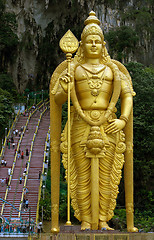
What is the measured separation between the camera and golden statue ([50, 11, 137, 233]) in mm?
9383

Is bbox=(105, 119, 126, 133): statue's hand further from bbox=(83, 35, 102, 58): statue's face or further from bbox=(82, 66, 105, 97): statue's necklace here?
bbox=(83, 35, 102, 58): statue's face

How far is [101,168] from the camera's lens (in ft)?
31.3

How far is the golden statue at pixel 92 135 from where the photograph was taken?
938cm

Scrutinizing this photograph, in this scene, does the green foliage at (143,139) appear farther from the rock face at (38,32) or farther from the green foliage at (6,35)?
the green foliage at (6,35)

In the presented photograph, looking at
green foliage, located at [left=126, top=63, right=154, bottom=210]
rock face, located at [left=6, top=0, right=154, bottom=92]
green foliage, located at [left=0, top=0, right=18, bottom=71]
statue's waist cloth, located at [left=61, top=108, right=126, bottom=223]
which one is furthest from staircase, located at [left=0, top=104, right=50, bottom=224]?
rock face, located at [left=6, top=0, right=154, bottom=92]

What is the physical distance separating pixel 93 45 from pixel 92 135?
1.88 meters

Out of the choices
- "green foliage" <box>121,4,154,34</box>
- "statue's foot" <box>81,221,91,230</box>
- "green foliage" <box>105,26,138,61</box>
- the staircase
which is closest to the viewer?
"statue's foot" <box>81,221,91,230</box>

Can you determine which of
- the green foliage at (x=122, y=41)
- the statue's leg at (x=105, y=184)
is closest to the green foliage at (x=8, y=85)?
the green foliage at (x=122, y=41)

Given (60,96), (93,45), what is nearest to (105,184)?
(60,96)

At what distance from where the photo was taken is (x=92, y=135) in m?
9.34

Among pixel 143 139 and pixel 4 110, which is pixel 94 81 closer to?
pixel 143 139

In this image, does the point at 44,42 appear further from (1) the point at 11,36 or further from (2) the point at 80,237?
(2) the point at 80,237

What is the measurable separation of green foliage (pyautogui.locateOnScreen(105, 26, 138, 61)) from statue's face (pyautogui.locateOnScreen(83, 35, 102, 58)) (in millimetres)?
24701

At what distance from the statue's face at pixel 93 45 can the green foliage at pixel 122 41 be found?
24701 mm
